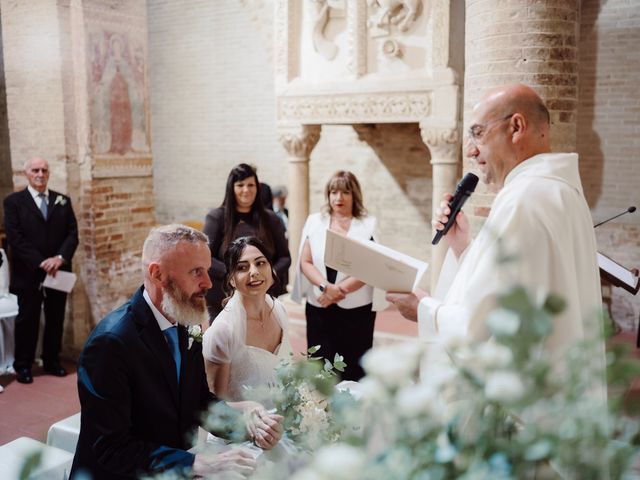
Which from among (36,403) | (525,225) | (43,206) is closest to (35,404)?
(36,403)

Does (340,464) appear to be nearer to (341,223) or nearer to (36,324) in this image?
(341,223)

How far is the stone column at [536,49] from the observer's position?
418 centimetres

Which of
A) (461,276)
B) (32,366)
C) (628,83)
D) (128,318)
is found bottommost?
(32,366)

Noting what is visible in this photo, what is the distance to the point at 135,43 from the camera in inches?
247

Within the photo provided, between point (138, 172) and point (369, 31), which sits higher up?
point (369, 31)

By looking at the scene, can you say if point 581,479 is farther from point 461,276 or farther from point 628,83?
point 628,83

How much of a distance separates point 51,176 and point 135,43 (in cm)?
Answer: 150

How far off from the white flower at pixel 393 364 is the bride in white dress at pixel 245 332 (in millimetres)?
1977

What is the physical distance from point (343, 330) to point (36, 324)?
2782 mm

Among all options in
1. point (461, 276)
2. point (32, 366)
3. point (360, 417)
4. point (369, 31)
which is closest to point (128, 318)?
point (461, 276)

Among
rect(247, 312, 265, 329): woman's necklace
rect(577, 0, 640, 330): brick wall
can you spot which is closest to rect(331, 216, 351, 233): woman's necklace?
rect(247, 312, 265, 329): woman's necklace

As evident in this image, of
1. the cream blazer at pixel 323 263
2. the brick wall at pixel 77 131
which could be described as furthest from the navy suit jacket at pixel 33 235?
the cream blazer at pixel 323 263

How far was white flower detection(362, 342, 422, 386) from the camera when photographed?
0.74m

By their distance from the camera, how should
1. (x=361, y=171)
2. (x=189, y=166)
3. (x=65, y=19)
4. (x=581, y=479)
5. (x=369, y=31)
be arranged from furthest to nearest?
(x=189, y=166), (x=361, y=171), (x=369, y=31), (x=65, y=19), (x=581, y=479)
